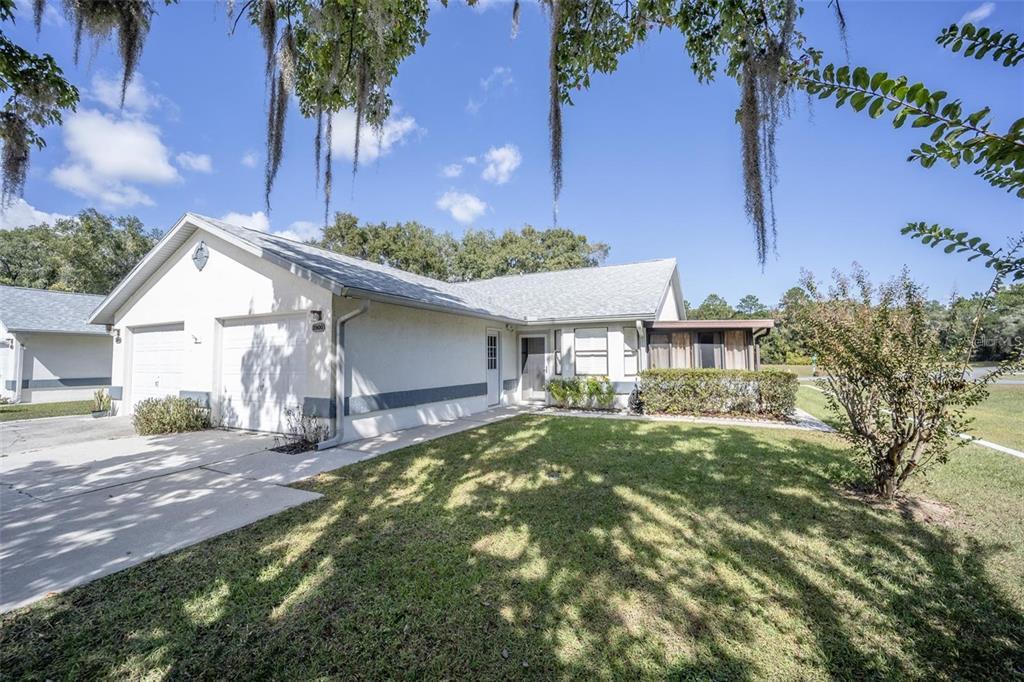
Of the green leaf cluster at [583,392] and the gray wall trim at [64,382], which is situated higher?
the gray wall trim at [64,382]

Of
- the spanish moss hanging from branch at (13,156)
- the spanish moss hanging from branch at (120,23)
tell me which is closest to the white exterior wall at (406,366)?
the spanish moss hanging from branch at (13,156)

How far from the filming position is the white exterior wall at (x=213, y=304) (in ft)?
26.1

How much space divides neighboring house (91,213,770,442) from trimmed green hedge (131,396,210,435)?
0.35 meters

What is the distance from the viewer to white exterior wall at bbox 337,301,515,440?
809cm

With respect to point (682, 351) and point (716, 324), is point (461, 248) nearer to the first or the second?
point (682, 351)

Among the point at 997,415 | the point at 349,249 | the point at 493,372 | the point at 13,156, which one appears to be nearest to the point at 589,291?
the point at 493,372

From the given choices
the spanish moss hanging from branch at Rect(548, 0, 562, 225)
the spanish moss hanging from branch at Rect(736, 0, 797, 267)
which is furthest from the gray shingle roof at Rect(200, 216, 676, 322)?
the spanish moss hanging from branch at Rect(736, 0, 797, 267)

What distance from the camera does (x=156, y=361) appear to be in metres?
10.8

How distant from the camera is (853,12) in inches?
89.4

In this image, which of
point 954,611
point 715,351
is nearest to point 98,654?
point 954,611

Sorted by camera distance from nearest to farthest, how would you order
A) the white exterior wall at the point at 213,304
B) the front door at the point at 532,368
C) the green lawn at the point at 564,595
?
the green lawn at the point at 564,595, the white exterior wall at the point at 213,304, the front door at the point at 532,368

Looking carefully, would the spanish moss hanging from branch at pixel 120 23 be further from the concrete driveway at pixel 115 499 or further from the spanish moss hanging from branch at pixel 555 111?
the concrete driveway at pixel 115 499

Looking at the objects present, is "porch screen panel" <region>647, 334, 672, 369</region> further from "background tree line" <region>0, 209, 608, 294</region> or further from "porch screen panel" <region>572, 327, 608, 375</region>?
"background tree line" <region>0, 209, 608, 294</region>

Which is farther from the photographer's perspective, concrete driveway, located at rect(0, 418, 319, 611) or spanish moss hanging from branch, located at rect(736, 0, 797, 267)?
concrete driveway, located at rect(0, 418, 319, 611)
